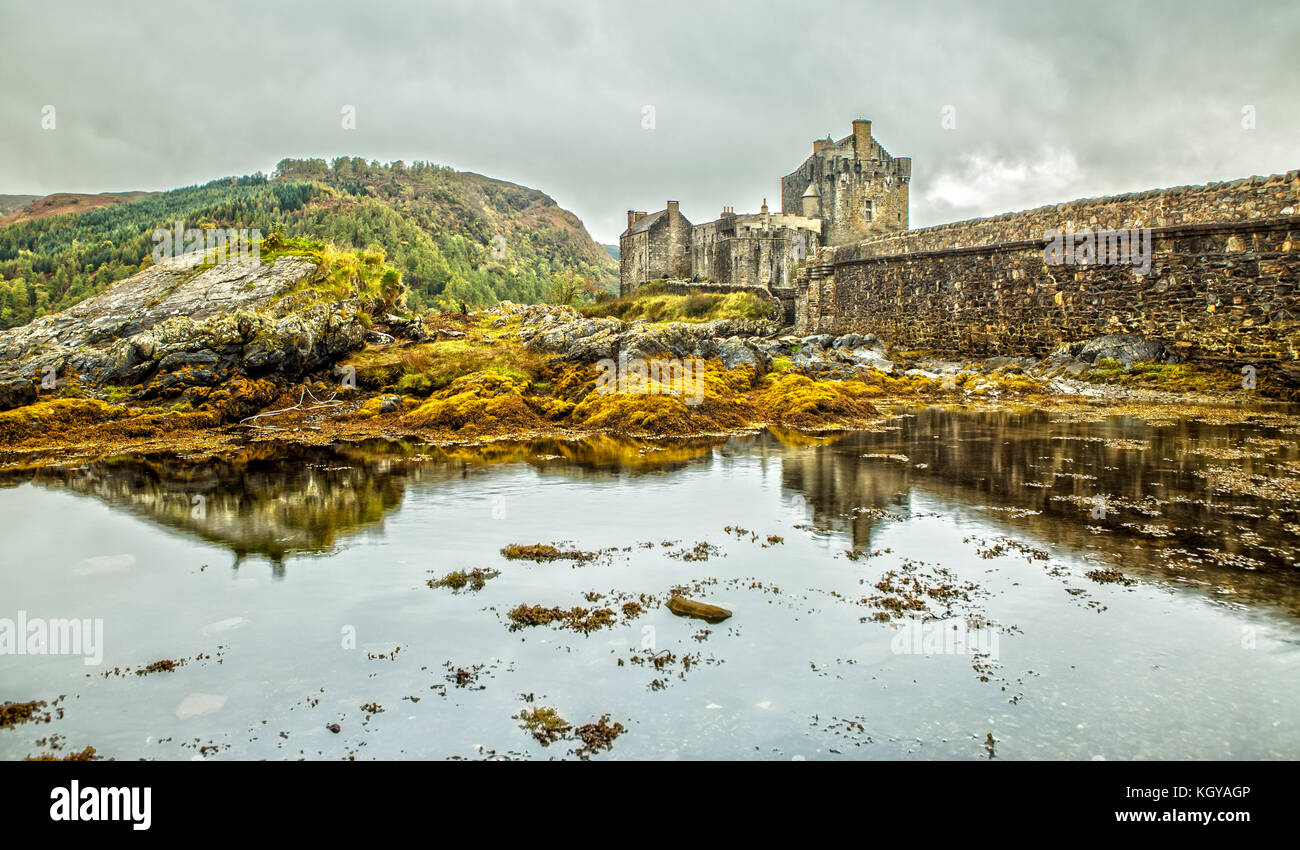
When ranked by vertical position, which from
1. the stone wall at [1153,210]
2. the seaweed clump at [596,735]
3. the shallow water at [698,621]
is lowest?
the seaweed clump at [596,735]

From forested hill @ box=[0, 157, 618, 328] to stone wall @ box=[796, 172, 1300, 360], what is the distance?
32.0 meters

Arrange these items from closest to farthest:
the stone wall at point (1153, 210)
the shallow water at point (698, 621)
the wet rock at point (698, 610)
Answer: the shallow water at point (698, 621)
the wet rock at point (698, 610)
the stone wall at point (1153, 210)

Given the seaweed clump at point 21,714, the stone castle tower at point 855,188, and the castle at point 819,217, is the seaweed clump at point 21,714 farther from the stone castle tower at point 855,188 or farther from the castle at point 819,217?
the stone castle tower at point 855,188

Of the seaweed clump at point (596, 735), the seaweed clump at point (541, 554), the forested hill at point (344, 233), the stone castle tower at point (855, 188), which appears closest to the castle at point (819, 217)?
the stone castle tower at point (855, 188)

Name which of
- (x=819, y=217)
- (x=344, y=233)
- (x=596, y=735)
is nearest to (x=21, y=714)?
(x=596, y=735)

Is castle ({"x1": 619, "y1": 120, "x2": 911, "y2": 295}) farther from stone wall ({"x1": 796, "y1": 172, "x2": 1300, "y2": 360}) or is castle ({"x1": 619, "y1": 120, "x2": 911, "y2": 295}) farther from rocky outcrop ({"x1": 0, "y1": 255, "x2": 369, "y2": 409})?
rocky outcrop ({"x1": 0, "y1": 255, "x2": 369, "y2": 409})

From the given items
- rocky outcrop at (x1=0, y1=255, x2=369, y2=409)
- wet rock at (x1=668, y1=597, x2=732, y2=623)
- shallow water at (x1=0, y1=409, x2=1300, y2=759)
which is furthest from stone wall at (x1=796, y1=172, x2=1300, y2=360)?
rocky outcrop at (x1=0, y1=255, x2=369, y2=409)

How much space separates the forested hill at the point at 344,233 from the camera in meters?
64.7

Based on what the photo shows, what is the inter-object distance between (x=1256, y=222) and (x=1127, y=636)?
795 inches

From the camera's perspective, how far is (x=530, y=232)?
170 m

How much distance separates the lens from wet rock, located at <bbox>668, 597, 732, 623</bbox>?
230 inches

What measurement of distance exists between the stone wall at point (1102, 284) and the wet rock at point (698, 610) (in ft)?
69.4

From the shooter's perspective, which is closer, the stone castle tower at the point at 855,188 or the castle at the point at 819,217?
the castle at the point at 819,217
